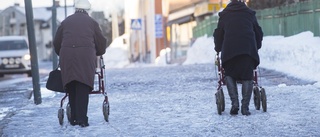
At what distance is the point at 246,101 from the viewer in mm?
8609

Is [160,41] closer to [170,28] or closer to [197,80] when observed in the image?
[170,28]

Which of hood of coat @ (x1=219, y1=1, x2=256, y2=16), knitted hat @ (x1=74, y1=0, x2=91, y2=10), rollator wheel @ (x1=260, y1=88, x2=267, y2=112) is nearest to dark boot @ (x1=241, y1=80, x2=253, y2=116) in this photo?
rollator wheel @ (x1=260, y1=88, x2=267, y2=112)

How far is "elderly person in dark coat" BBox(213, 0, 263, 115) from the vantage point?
859cm

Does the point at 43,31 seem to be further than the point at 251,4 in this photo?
Yes

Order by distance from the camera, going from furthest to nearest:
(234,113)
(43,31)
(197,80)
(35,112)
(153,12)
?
1. (43,31)
2. (153,12)
3. (197,80)
4. (35,112)
5. (234,113)

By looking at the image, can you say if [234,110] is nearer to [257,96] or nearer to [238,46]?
[257,96]

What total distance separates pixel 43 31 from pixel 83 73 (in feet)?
368

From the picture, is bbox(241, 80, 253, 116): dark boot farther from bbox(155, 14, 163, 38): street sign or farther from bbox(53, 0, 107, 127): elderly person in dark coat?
bbox(155, 14, 163, 38): street sign

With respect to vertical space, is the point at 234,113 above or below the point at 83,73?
below

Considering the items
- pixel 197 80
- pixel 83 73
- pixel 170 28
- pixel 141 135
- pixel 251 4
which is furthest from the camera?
pixel 170 28

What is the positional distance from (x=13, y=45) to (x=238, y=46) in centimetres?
2169

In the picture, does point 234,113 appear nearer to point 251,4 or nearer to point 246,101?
point 246,101

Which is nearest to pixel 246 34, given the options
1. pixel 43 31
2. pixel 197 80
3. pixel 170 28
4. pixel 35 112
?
pixel 35 112

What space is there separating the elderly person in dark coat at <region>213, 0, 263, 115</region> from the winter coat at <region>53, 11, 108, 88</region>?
1526 millimetres
